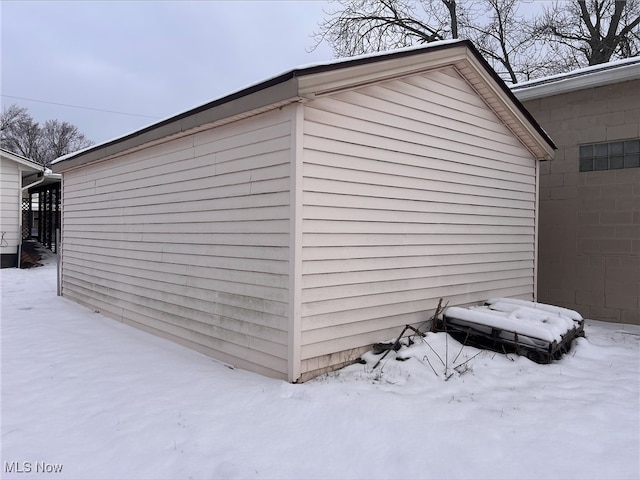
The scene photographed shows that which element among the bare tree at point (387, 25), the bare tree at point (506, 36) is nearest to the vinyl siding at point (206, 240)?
the bare tree at point (387, 25)

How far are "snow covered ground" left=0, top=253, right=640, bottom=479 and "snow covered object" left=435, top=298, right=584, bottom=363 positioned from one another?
0.57ft

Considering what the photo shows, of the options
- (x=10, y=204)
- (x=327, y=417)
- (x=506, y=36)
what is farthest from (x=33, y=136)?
(x=327, y=417)

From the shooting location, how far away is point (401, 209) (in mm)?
4891

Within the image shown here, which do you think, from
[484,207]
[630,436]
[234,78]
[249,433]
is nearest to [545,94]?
[484,207]

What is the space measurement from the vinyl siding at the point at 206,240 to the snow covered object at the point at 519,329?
2.20 metres

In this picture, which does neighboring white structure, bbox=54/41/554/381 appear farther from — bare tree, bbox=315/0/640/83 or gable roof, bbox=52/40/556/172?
bare tree, bbox=315/0/640/83

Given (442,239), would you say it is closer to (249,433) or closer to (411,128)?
(411,128)

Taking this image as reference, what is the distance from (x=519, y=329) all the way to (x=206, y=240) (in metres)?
3.52

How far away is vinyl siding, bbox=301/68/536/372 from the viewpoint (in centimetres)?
407

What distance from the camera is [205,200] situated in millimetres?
5000

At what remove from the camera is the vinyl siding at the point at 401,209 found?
4.07 meters

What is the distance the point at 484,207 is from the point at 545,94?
299 centimetres

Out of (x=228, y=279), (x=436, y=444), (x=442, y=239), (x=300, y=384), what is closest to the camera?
(x=436, y=444)

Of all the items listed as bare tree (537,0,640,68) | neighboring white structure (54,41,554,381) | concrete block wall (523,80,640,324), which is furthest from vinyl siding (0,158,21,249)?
bare tree (537,0,640,68)
